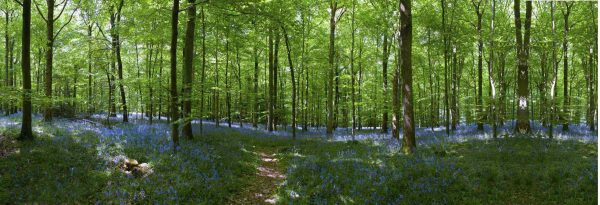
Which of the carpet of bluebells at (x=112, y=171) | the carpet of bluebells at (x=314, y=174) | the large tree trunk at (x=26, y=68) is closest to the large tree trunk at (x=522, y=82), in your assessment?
the carpet of bluebells at (x=314, y=174)

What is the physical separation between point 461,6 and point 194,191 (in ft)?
68.4

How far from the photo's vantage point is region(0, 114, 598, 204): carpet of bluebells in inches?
307

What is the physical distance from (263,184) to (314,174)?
1602 millimetres

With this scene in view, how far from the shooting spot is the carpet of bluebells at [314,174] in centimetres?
781

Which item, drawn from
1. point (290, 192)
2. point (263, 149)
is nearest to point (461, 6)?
point (263, 149)

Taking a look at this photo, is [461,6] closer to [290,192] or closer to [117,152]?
[290,192]

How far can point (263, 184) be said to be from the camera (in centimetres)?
1066

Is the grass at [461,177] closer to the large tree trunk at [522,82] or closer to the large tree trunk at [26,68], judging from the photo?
the large tree trunk at [522,82]

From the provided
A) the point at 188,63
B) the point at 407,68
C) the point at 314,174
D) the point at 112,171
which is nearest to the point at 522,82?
the point at 407,68

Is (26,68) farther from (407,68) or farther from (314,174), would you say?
(407,68)

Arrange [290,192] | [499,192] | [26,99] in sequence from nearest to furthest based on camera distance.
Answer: [499,192] → [290,192] → [26,99]

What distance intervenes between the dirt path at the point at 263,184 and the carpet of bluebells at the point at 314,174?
0.71ft

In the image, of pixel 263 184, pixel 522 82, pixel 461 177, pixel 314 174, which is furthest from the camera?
pixel 522 82

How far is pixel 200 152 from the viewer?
12.4 metres
